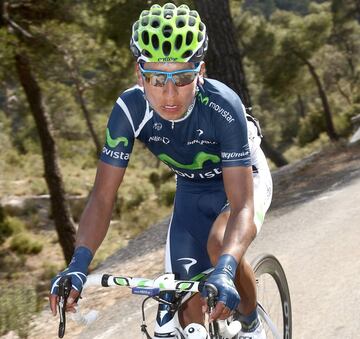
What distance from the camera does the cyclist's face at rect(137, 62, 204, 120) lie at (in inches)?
106

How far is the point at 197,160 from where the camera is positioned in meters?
3.14

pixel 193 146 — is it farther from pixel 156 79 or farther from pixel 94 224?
pixel 94 224

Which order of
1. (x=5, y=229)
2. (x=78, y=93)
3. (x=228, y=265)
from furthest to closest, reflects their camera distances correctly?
(x=78, y=93), (x=5, y=229), (x=228, y=265)

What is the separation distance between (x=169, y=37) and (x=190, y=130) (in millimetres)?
506

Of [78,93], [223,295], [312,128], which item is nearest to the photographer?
[223,295]

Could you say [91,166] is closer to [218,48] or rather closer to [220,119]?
[218,48]

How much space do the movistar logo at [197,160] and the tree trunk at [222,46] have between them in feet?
16.7

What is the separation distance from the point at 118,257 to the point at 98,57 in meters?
6.62

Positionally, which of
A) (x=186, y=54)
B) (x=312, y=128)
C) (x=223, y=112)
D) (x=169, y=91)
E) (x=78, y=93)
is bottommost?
(x=312, y=128)

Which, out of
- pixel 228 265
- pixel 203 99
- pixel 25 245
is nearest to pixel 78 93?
pixel 25 245

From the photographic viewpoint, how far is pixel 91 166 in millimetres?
34562

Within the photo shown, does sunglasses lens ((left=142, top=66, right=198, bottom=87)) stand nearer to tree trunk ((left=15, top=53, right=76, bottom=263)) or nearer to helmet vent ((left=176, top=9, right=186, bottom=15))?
helmet vent ((left=176, top=9, right=186, bottom=15))

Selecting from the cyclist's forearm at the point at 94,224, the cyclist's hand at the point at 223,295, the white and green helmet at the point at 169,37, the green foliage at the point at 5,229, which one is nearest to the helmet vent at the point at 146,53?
the white and green helmet at the point at 169,37

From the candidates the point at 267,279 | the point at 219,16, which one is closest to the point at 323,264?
the point at 267,279
